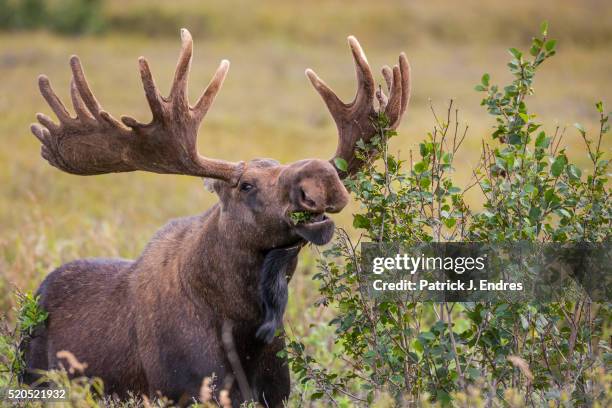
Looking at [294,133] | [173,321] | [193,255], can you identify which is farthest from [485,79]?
[294,133]

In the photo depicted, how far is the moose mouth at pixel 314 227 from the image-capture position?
4582 mm

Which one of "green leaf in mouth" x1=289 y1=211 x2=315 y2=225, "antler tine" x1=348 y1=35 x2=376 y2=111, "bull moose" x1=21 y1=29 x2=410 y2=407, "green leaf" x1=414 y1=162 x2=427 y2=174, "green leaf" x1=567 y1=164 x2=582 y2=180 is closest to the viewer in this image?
"green leaf in mouth" x1=289 y1=211 x2=315 y2=225

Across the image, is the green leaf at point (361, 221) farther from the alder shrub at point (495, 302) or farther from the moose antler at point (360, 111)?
the moose antler at point (360, 111)

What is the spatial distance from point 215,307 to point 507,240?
5.47ft

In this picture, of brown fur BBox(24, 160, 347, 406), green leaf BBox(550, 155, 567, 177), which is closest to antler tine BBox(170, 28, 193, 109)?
brown fur BBox(24, 160, 347, 406)

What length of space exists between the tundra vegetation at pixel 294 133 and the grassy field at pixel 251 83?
6cm

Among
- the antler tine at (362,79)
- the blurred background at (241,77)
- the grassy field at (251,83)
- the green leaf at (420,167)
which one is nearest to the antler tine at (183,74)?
the antler tine at (362,79)

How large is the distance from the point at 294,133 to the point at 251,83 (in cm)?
869

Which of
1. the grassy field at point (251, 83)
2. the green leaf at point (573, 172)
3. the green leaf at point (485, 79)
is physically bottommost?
the green leaf at point (573, 172)

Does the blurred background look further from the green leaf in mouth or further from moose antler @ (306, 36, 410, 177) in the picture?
the green leaf in mouth

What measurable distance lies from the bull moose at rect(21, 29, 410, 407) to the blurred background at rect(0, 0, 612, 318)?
83cm

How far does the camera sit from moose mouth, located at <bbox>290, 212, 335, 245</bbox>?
4582 millimetres

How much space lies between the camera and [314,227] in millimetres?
4605

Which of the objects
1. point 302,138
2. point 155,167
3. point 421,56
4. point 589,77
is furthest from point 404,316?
point 421,56
